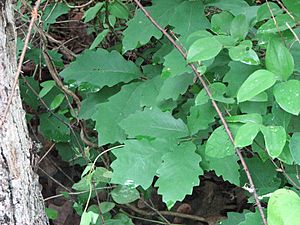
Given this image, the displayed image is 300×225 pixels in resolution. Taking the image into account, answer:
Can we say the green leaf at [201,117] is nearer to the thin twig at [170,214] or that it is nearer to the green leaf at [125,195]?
the green leaf at [125,195]

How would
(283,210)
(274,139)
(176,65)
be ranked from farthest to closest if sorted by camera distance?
(176,65)
(274,139)
(283,210)

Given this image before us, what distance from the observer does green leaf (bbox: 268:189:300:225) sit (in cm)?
100

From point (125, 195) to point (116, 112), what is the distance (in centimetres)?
31

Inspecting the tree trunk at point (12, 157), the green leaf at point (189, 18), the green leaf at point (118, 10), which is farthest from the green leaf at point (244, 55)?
the green leaf at point (118, 10)

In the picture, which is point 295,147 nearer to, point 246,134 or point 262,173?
point 246,134

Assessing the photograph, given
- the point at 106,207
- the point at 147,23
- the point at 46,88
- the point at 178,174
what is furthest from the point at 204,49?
the point at 46,88

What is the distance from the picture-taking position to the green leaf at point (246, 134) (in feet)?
4.13

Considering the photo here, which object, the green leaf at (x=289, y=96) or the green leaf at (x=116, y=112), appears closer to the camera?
the green leaf at (x=289, y=96)

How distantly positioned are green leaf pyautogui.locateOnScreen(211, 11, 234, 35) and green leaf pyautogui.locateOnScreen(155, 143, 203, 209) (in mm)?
388

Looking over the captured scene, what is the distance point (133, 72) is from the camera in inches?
75.9

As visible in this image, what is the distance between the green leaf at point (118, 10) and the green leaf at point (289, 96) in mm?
961

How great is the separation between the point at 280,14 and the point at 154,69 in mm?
582

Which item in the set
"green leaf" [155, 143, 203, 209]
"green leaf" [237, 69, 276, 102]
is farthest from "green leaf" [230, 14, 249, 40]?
"green leaf" [155, 143, 203, 209]

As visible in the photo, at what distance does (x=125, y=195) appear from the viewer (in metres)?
1.89
